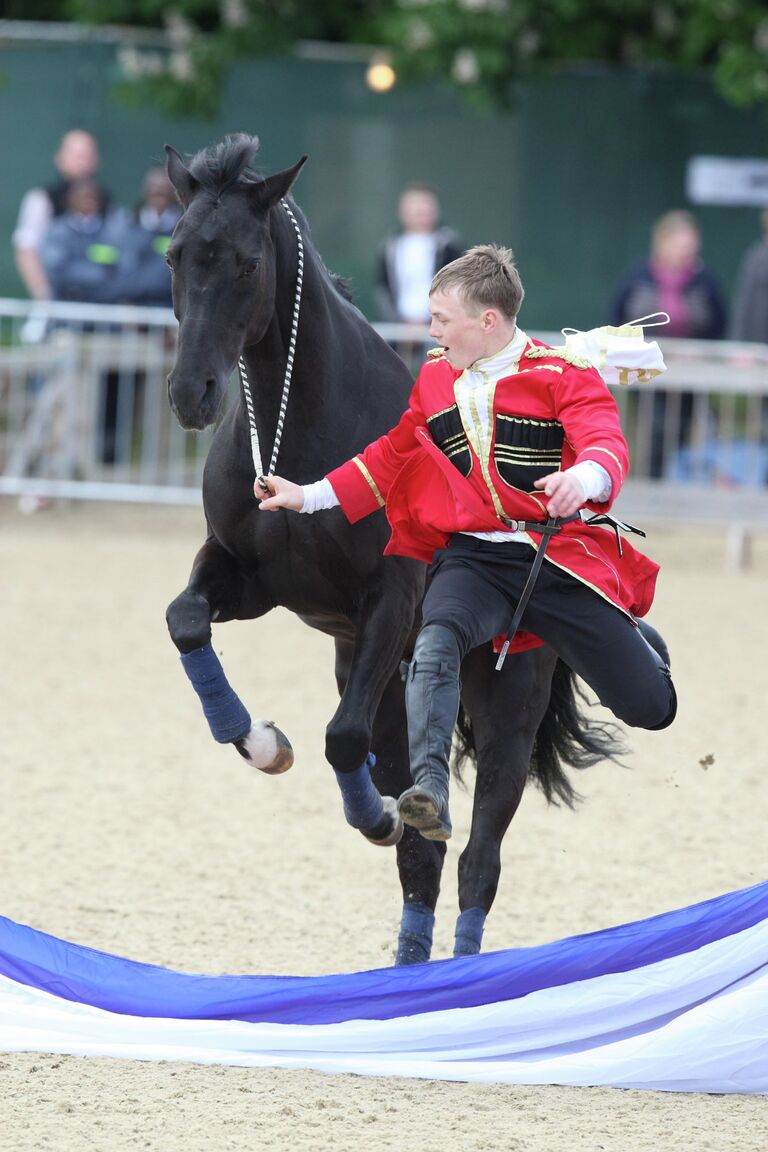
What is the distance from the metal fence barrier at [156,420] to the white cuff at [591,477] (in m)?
7.62

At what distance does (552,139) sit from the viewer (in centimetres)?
1579

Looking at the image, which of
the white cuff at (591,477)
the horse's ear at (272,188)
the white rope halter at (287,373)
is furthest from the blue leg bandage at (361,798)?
the horse's ear at (272,188)

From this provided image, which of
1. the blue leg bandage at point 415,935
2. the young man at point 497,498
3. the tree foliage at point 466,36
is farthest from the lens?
the tree foliage at point 466,36

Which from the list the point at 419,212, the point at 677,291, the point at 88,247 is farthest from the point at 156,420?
the point at 677,291

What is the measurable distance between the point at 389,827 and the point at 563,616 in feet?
2.61

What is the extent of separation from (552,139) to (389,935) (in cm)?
1150

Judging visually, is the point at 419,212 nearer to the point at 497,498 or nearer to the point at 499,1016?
the point at 497,498

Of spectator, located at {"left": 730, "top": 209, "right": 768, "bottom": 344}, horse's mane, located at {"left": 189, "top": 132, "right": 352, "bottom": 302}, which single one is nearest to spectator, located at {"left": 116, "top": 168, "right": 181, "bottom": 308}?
spectator, located at {"left": 730, "top": 209, "right": 768, "bottom": 344}

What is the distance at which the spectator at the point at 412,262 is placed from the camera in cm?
1186

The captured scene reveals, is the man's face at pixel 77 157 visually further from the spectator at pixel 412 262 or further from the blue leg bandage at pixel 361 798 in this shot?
the blue leg bandage at pixel 361 798

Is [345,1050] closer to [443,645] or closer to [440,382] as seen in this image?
[443,645]

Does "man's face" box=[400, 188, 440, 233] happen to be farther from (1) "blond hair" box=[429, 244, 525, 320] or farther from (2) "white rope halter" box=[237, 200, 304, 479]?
(1) "blond hair" box=[429, 244, 525, 320]

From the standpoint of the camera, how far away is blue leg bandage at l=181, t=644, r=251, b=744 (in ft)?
14.6

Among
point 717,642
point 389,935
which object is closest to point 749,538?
point 717,642
